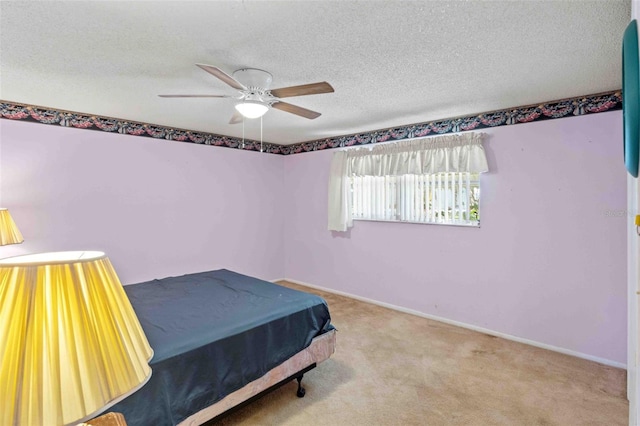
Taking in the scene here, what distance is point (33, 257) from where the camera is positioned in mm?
617

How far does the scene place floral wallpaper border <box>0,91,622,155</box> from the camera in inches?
109

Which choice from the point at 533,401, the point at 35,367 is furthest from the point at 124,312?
the point at 533,401

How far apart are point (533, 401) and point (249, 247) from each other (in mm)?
3850

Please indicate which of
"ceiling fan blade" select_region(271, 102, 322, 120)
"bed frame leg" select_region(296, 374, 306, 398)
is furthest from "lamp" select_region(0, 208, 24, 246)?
"bed frame leg" select_region(296, 374, 306, 398)

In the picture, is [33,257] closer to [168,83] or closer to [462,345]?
[168,83]

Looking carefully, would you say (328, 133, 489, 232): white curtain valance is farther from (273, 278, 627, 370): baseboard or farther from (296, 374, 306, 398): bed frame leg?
(296, 374, 306, 398): bed frame leg

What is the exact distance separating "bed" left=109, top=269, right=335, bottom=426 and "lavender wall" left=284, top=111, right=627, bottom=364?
182 centimetres

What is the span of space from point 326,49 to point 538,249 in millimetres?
2704

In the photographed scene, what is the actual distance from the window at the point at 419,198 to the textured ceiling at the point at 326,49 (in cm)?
90

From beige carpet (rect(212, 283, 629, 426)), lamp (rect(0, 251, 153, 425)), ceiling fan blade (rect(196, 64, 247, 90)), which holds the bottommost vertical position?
beige carpet (rect(212, 283, 629, 426))

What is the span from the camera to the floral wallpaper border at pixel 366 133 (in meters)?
2.77

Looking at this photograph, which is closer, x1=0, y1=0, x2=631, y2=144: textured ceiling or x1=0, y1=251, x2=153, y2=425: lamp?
x1=0, y1=251, x2=153, y2=425: lamp

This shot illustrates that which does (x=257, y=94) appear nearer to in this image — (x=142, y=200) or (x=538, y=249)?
(x=142, y=200)

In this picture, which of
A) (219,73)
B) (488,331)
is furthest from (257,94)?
(488,331)
